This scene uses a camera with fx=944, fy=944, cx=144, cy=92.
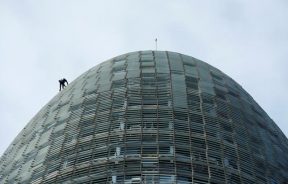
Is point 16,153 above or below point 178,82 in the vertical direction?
below

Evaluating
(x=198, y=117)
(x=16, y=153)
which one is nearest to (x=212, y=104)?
(x=198, y=117)

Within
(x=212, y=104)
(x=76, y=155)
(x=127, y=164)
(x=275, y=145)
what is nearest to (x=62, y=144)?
(x=76, y=155)

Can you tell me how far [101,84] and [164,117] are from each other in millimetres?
9764

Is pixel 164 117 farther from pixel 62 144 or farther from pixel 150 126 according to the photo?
pixel 62 144

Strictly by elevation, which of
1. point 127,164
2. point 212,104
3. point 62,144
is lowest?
point 127,164

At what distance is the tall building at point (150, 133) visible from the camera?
6519 cm

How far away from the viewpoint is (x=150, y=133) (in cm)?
6850

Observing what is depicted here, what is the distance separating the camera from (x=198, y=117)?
2830 inches

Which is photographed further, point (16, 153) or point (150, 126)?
point (16, 153)

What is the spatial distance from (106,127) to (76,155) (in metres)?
3.65

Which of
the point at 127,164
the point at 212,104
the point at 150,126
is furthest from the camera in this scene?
the point at 212,104

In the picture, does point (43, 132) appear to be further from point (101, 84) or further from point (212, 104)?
point (212, 104)

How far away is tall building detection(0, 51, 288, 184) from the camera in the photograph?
65.2 m

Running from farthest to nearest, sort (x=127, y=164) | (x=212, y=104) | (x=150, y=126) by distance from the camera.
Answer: (x=212, y=104) < (x=150, y=126) < (x=127, y=164)
